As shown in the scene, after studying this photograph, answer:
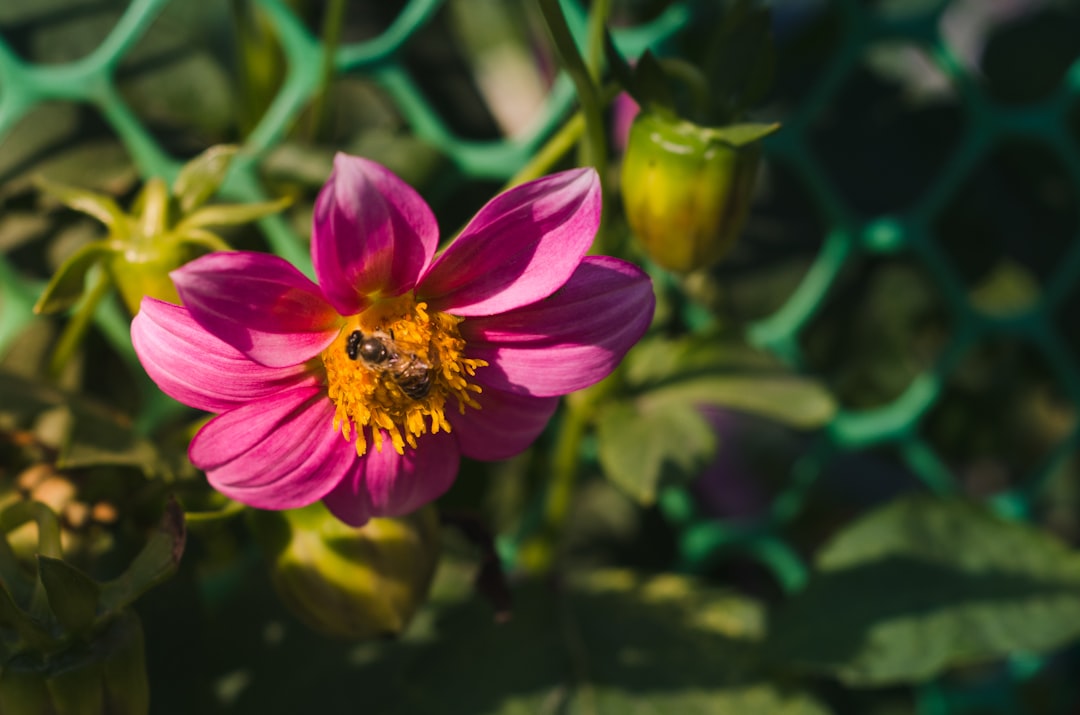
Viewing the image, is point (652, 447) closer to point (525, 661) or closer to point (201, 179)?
point (525, 661)

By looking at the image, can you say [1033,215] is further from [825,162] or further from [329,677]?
[329,677]

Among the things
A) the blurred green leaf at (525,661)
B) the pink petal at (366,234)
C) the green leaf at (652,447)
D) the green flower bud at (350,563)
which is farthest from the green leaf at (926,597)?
the pink petal at (366,234)

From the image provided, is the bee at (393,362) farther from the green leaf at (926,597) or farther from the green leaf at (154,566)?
the green leaf at (926,597)

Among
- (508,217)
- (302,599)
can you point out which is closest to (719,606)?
(302,599)

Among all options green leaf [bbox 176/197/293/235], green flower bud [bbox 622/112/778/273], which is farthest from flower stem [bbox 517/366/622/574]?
green leaf [bbox 176/197/293/235]

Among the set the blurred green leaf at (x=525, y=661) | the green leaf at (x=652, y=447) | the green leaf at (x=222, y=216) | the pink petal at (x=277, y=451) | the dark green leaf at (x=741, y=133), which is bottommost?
the blurred green leaf at (x=525, y=661)

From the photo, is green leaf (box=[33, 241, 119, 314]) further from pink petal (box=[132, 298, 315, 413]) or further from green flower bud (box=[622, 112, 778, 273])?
green flower bud (box=[622, 112, 778, 273])
